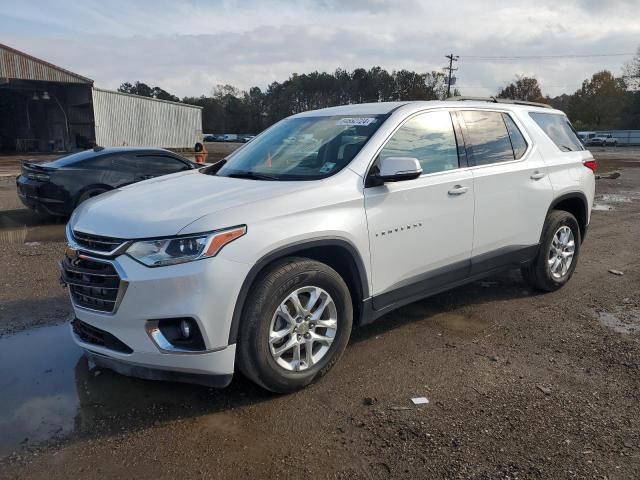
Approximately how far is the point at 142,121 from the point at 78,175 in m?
26.8

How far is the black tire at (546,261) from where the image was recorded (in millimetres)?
5277

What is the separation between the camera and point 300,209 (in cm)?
334

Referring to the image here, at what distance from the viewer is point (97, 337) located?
3.27 metres

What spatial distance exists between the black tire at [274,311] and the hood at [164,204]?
19.5 inches

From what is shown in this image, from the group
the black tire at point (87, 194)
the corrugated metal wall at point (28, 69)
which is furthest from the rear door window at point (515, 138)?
the corrugated metal wall at point (28, 69)

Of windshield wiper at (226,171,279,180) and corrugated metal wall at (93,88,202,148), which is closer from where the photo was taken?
windshield wiper at (226,171,279,180)

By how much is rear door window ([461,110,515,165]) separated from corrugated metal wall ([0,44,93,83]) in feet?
98.5

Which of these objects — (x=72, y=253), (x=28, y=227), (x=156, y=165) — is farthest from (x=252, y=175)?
(x=28, y=227)

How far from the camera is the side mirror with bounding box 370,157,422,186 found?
359 centimetres

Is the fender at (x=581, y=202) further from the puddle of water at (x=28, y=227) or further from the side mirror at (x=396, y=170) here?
the puddle of water at (x=28, y=227)

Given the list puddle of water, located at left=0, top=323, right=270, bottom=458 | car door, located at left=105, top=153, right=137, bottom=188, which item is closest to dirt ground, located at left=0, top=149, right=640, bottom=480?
puddle of water, located at left=0, top=323, right=270, bottom=458

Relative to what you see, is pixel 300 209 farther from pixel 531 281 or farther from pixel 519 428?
pixel 531 281

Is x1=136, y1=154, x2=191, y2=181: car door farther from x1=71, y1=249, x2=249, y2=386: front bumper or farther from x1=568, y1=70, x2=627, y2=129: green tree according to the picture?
x1=568, y1=70, x2=627, y2=129: green tree

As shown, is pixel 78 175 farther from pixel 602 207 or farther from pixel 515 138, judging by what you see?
pixel 602 207
